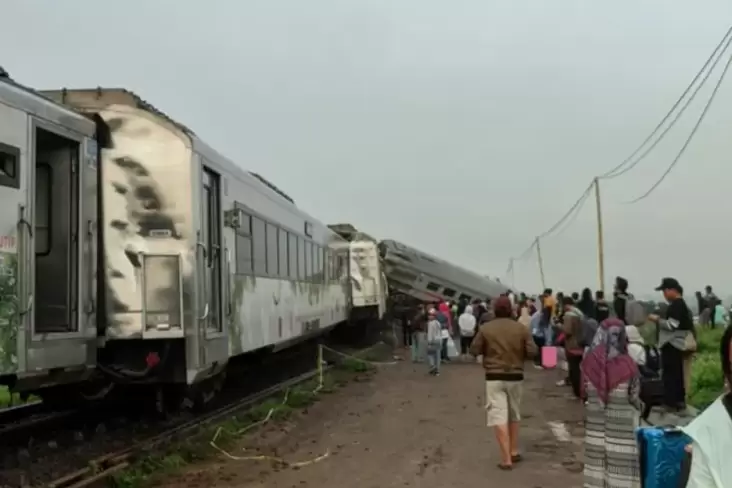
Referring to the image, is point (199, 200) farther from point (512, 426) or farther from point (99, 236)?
point (512, 426)

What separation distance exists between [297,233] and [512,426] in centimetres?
972

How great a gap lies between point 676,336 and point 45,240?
23.9 feet

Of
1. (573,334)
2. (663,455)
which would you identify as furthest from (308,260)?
(663,455)

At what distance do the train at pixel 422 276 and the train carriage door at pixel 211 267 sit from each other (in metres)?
22.6

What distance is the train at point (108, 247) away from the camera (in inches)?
305

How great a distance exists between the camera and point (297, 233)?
60.4 feet

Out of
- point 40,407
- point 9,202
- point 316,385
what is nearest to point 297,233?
point 316,385

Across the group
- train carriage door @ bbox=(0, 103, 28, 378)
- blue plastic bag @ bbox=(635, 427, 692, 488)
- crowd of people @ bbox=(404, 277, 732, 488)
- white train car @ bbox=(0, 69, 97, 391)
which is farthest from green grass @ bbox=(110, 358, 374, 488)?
blue plastic bag @ bbox=(635, 427, 692, 488)

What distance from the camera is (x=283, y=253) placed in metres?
16.5

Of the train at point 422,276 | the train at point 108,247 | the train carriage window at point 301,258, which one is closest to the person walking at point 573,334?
the train at point 108,247

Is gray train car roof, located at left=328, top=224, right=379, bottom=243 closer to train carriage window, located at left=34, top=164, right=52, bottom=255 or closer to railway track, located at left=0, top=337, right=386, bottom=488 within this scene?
railway track, located at left=0, top=337, right=386, bottom=488

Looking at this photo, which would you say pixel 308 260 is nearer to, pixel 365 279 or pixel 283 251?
pixel 283 251

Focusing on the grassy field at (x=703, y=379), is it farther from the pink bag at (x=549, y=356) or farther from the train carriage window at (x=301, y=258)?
the train carriage window at (x=301, y=258)

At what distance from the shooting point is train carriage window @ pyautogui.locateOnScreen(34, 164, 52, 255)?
9.06 m
